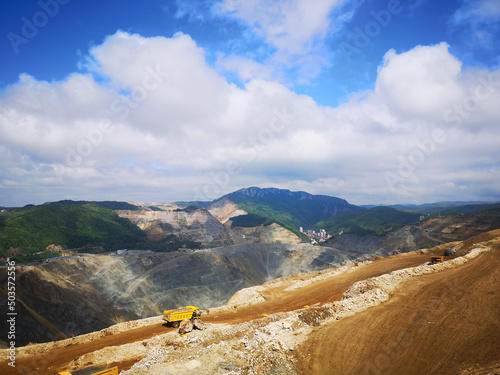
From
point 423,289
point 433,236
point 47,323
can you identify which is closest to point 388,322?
point 423,289

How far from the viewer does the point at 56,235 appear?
283 ft

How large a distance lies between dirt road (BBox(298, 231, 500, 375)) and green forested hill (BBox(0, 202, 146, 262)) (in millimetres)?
88756

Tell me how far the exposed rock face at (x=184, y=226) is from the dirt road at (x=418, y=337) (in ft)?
332

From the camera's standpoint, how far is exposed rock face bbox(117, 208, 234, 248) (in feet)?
388

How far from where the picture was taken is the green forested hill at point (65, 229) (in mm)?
76500

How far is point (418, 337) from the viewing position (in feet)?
42.8

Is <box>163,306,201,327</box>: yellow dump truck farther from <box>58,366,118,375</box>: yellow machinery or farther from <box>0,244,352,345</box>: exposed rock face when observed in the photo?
<box>0,244,352,345</box>: exposed rock face

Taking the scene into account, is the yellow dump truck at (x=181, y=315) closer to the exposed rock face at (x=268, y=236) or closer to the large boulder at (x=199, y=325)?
the large boulder at (x=199, y=325)

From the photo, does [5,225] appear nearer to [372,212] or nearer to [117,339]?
[117,339]

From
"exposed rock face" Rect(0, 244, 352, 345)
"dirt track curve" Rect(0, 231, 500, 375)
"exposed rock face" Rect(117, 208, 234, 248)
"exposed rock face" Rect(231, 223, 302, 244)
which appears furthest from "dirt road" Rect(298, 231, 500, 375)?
"exposed rock face" Rect(231, 223, 302, 244)

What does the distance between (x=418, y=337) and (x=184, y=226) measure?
121164 millimetres

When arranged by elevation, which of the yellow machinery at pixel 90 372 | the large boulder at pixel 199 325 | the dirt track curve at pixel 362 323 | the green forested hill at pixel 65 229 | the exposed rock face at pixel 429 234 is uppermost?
the green forested hill at pixel 65 229

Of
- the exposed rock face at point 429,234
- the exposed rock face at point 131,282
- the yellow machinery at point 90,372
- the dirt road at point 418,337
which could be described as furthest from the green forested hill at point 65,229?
the exposed rock face at point 429,234

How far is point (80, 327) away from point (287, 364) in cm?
4004
